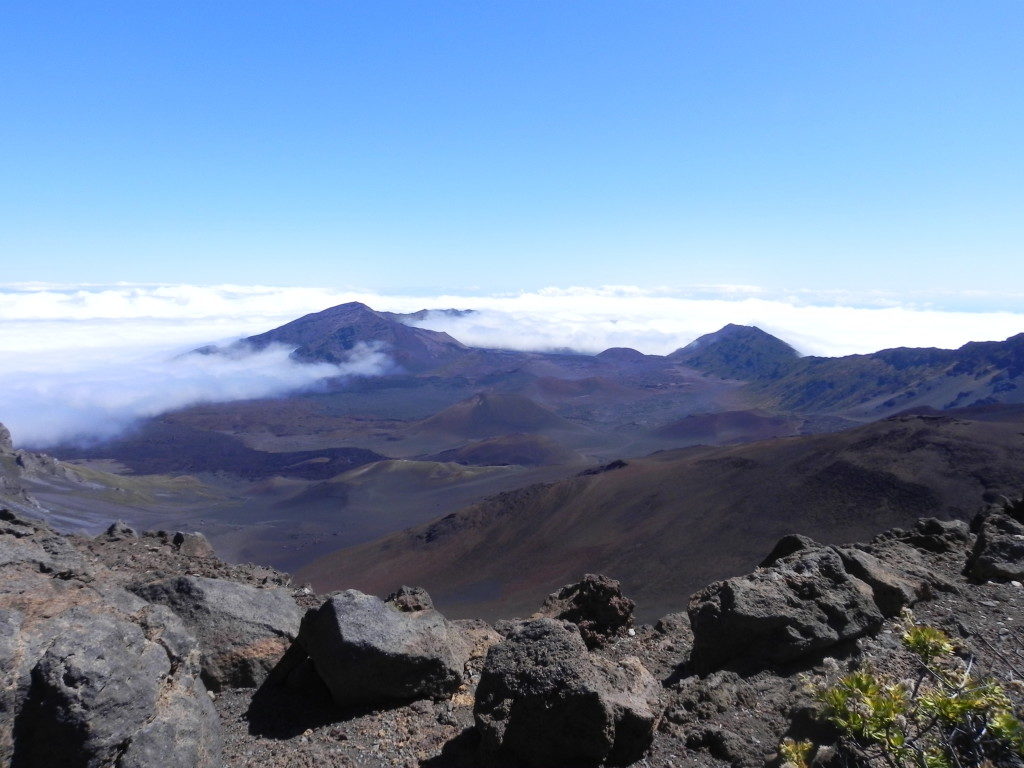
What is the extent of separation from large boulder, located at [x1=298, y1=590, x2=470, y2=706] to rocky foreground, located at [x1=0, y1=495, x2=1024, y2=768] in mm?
17

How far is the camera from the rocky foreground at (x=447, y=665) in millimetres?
4406

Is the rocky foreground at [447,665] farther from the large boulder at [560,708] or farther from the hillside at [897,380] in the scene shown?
the hillside at [897,380]

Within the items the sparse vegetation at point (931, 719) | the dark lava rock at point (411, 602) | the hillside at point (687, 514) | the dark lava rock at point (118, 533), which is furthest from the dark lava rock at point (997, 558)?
the hillside at point (687, 514)

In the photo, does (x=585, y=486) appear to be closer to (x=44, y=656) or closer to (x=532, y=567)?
(x=532, y=567)

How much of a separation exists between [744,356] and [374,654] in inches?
7097

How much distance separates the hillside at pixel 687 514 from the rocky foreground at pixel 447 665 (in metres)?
14.6

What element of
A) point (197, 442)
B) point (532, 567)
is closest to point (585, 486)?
point (532, 567)

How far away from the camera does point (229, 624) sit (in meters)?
6.86

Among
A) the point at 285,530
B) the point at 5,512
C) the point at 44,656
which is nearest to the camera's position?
the point at 44,656

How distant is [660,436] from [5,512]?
93.7 m

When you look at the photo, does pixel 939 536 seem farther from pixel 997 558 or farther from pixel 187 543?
pixel 187 543

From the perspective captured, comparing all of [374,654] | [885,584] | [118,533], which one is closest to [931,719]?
[885,584]

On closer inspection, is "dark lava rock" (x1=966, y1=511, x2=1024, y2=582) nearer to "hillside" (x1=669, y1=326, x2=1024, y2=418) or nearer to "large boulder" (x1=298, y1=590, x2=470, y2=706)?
"large boulder" (x1=298, y1=590, x2=470, y2=706)

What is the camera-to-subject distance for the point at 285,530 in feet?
190
